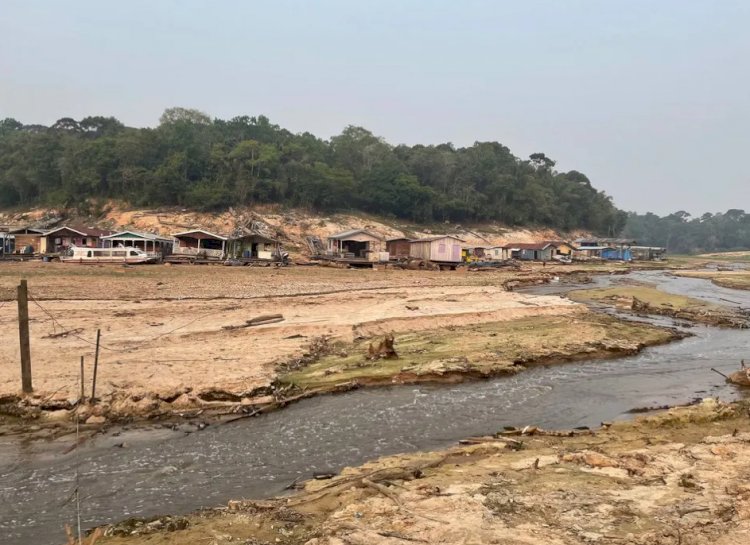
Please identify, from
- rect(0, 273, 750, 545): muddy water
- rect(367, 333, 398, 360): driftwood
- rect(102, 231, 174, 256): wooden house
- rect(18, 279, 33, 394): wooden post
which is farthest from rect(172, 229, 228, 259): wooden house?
rect(0, 273, 750, 545): muddy water

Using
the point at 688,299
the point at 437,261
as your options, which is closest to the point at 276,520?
the point at 688,299

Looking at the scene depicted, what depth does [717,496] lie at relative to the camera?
324 inches

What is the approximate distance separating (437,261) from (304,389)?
1920 inches

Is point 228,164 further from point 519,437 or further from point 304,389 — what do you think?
point 519,437

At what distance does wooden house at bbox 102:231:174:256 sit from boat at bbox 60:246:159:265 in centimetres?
594

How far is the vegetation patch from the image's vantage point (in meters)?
17.8

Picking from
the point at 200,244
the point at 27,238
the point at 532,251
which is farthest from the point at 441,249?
the point at 27,238

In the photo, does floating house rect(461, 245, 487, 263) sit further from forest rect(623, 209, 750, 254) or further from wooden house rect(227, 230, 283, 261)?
forest rect(623, 209, 750, 254)

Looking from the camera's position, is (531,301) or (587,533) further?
(531,301)

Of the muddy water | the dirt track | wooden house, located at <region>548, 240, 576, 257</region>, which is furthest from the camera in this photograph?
wooden house, located at <region>548, 240, 576, 257</region>

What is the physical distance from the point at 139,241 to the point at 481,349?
1927 inches

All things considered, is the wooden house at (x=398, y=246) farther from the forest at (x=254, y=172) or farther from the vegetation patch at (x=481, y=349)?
the vegetation patch at (x=481, y=349)

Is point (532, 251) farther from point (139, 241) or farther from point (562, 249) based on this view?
point (139, 241)

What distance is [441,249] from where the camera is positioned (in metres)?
64.4
